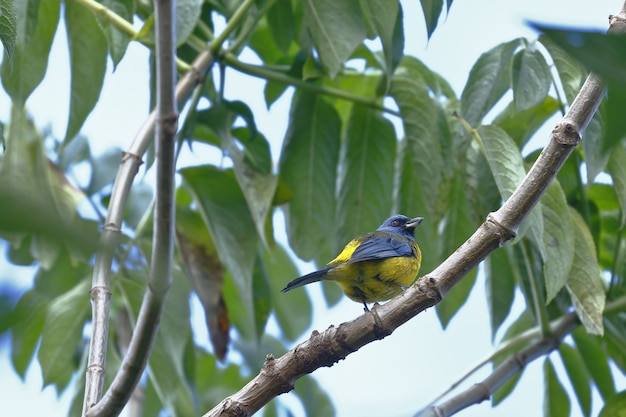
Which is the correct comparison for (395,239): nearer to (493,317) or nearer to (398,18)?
(493,317)

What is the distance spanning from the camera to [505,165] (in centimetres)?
230

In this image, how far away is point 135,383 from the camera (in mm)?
1554

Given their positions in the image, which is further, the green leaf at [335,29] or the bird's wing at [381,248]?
the bird's wing at [381,248]

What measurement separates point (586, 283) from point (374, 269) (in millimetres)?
729

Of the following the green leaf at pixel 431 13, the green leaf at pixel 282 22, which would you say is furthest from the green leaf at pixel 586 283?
the green leaf at pixel 282 22

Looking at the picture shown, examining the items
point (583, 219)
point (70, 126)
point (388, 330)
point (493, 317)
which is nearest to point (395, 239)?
point (493, 317)

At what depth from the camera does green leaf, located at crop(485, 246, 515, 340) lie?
3070 mm

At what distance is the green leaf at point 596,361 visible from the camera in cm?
313

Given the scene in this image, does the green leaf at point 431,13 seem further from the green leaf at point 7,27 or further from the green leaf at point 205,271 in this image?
the green leaf at point 205,271

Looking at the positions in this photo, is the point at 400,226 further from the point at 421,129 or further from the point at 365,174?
the point at 421,129

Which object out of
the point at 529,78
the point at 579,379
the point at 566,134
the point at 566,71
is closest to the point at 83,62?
the point at 529,78

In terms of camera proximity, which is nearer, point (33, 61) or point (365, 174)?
point (33, 61)

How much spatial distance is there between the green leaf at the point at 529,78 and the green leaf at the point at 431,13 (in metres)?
0.40

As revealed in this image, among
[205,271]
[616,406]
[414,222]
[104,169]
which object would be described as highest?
[104,169]
